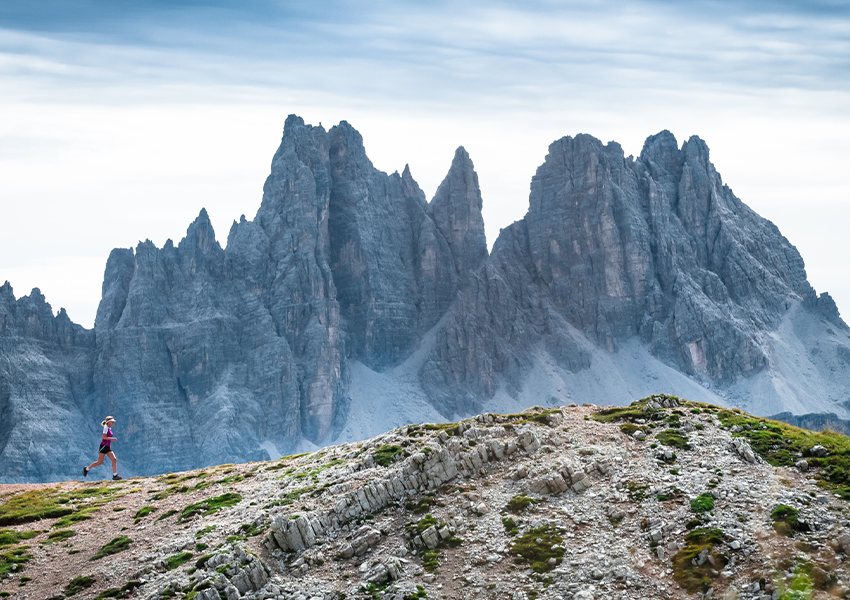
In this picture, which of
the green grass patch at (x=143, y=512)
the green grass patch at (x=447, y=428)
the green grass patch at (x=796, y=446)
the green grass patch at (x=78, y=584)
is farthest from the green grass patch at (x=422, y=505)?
the green grass patch at (x=796, y=446)

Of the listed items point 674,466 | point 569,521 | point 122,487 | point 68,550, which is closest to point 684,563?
point 569,521

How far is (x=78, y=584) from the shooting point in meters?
51.0

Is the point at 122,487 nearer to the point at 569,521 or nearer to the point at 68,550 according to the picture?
the point at 68,550

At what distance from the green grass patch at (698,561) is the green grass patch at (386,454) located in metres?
21.5

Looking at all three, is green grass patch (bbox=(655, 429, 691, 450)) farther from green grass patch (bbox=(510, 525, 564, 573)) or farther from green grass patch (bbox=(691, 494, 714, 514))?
green grass patch (bbox=(510, 525, 564, 573))

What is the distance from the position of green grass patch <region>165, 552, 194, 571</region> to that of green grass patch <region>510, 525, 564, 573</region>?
18154mm

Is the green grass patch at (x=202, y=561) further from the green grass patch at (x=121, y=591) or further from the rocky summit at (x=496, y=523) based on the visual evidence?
the green grass patch at (x=121, y=591)

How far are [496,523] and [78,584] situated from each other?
2347cm

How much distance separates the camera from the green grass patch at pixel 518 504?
177ft

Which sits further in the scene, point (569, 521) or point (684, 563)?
point (569, 521)

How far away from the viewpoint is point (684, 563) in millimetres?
45500

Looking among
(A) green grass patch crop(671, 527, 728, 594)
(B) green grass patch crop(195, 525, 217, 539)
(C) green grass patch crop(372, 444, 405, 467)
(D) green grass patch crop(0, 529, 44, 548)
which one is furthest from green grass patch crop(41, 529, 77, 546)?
(A) green grass patch crop(671, 527, 728, 594)

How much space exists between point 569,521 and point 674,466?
975cm

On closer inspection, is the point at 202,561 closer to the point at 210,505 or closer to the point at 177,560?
the point at 177,560
